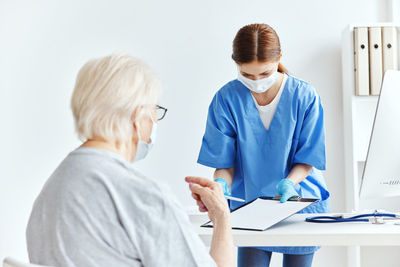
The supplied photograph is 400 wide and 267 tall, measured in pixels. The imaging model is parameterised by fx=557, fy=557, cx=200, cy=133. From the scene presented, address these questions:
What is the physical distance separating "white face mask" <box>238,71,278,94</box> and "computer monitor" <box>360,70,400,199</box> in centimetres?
49

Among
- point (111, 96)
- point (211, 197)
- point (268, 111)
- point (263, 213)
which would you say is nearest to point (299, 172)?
point (268, 111)

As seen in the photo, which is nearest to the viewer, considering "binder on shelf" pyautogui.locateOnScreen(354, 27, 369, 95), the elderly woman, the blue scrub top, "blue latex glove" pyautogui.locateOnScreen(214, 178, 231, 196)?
the elderly woman

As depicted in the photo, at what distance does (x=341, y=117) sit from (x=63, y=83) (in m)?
1.58

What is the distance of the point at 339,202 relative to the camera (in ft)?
10.2

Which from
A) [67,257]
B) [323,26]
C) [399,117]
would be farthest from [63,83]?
[67,257]

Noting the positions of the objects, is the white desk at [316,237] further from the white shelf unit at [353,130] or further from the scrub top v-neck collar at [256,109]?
the white shelf unit at [353,130]

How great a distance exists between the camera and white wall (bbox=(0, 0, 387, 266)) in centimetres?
312

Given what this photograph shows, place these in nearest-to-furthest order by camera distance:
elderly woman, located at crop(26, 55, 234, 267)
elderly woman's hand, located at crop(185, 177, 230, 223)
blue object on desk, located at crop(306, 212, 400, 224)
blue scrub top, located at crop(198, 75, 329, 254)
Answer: elderly woman, located at crop(26, 55, 234, 267)
elderly woman's hand, located at crop(185, 177, 230, 223)
blue object on desk, located at crop(306, 212, 400, 224)
blue scrub top, located at crop(198, 75, 329, 254)

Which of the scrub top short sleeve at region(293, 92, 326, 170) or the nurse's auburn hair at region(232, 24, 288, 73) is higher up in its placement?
the nurse's auburn hair at region(232, 24, 288, 73)

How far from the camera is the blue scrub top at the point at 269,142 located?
6.25ft

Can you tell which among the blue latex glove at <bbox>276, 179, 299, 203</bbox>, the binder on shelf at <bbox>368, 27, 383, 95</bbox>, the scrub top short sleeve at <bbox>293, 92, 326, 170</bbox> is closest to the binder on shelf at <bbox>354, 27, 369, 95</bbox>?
the binder on shelf at <bbox>368, 27, 383, 95</bbox>

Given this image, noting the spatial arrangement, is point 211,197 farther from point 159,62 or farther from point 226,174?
point 159,62

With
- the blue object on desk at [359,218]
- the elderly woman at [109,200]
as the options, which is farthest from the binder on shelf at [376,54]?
the elderly woman at [109,200]

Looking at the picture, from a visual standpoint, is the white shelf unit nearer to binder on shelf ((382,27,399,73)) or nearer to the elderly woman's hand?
binder on shelf ((382,27,399,73))
